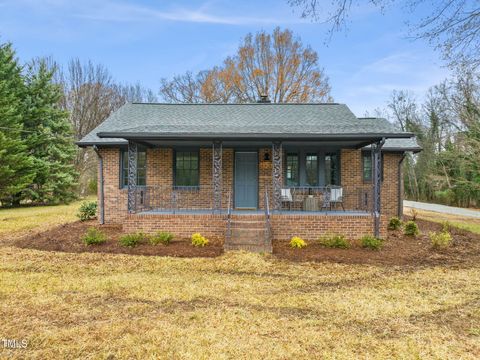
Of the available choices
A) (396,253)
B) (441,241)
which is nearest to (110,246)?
(396,253)

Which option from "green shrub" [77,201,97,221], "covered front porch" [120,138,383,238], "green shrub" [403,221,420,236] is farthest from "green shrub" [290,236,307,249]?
"green shrub" [77,201,97,221]

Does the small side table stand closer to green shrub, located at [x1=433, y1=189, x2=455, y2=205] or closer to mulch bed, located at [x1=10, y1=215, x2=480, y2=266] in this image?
mulch bed, located at [x1=10, y1=215, x2=480, y2=266]

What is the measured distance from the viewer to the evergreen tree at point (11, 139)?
19172 mm

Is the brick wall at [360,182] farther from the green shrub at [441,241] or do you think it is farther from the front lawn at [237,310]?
the front lawn at [237,310]

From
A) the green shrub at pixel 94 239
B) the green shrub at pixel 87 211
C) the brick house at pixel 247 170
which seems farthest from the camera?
the green shrub at pixel 87 211

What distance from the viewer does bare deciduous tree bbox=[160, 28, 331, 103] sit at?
27.9 meters

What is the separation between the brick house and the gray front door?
0.04 metres

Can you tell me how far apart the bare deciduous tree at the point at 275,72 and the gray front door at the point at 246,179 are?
17081mm

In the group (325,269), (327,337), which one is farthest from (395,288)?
(327,337)

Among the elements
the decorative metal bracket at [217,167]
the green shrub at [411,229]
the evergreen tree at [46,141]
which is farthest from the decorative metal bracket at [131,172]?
the evergreen tree at [46,141]

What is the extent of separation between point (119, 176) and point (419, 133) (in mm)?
28602

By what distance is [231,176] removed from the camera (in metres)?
11.7

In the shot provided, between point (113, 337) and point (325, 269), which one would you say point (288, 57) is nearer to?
point (325, 269)

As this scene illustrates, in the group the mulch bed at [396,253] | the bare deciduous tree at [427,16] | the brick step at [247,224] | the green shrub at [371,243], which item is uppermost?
the bare deciduous tree at [427,16]
